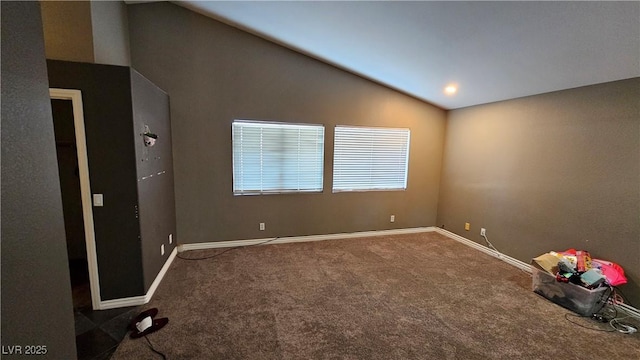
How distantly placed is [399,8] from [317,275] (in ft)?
9.90

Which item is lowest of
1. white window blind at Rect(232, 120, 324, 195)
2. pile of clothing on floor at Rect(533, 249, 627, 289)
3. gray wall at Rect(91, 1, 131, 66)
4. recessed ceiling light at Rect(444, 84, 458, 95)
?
pile of clothing on floor at Rect(533, 249, 627, 289)

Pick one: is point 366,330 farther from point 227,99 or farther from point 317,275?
point 227,99

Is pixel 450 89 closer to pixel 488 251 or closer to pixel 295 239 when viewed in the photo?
pixel 488 251

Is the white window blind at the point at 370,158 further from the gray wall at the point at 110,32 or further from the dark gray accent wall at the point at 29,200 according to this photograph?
the dark gray accent wall at the point at 29,200

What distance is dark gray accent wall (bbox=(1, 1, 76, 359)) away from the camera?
0.81 meters

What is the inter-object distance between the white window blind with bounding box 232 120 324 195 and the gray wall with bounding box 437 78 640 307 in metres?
2.59

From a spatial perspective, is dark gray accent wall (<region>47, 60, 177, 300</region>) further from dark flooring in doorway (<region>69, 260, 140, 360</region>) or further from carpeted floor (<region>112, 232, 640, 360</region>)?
carpeted floor (<region>112, 232, 640, 360</region>)

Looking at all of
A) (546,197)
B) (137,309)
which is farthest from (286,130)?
(546,197)

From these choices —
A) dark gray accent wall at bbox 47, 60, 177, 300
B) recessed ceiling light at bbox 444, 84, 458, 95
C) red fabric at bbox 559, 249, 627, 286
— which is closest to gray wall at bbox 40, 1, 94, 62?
dark gray accent wall at bbox 47, 60, 177, 300

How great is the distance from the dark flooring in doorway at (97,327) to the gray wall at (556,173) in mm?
4748

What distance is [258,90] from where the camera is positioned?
4.01m

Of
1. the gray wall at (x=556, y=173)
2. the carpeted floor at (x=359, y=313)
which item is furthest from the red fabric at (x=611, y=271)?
the carpeted floor at (x=359, y=313)

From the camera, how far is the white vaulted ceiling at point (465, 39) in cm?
A: 210

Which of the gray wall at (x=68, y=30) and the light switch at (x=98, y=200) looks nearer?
the light switch at (x=98, y=200)
